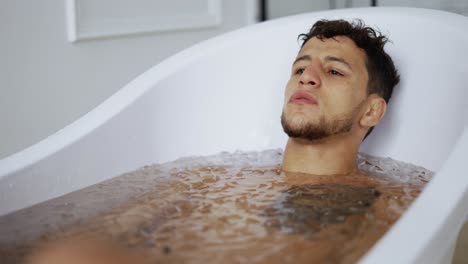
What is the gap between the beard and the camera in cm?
159

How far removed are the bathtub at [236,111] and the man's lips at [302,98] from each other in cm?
29

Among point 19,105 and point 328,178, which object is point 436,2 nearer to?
point 328,178

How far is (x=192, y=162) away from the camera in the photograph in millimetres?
1873

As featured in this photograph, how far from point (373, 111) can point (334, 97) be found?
0.12 meters

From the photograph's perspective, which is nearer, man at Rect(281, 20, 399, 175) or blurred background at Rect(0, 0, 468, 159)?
man at Rect(281, 20, 399, 175)

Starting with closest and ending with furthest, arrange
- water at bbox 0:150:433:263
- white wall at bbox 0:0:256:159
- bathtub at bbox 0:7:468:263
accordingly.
Answer: water at bbox 0:150:433:263, bathtub at bbox 0:7:468:263, white wall at bbox 0:0:256:159

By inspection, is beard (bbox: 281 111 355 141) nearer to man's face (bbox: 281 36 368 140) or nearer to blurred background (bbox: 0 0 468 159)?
man's face (bbox: 281 36 368 140)

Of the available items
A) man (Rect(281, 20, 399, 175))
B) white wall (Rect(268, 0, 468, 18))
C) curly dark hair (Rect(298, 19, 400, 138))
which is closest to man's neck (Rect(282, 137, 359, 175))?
man (Rect(281, 20, 399, 175))

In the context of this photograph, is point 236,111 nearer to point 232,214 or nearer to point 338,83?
point 338,83

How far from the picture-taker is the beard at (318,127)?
1594 millimetres

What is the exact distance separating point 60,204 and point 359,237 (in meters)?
0.66

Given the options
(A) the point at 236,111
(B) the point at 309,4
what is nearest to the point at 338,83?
(A) the point at 236,111

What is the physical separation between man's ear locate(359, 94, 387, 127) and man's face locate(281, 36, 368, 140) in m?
0.02

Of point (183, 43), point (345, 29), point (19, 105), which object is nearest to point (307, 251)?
point (345, 29)
